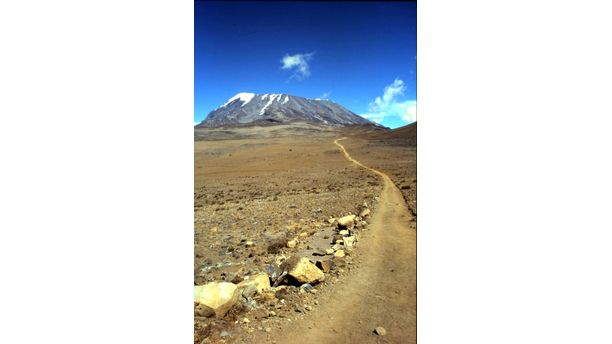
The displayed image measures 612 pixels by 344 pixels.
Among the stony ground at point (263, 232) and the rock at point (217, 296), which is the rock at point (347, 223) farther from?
the rock at point (217, 296)

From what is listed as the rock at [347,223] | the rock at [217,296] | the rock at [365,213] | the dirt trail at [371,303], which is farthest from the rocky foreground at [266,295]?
the rock at [365,213]

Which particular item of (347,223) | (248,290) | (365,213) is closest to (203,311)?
(248,290)

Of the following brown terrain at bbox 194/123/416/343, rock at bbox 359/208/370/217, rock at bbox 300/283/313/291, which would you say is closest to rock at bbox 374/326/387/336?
brown terrain at bbox 194/123/416/343

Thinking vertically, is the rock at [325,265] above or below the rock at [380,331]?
above

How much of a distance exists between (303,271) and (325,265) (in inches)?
A: 12.8

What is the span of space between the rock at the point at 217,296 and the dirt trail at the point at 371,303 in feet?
1.45

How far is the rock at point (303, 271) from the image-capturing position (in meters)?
2.83

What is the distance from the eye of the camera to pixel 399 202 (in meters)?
5.96

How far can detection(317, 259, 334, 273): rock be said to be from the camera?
A: 10.1 feet
